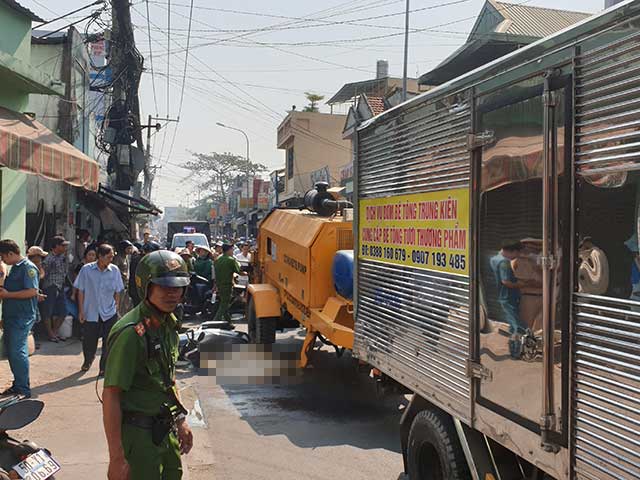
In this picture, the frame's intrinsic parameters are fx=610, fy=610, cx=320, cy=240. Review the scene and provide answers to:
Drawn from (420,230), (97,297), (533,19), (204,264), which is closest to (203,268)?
(204,264)

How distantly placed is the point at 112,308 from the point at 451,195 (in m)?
5.72

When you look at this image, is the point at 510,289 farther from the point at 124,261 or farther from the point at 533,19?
the point at 533,19

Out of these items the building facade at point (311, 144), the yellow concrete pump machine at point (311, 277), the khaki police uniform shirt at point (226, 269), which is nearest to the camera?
the yellow concrete pump machine at point (311, 277)

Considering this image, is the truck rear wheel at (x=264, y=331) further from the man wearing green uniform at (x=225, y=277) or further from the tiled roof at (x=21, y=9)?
the tiled roof at (x=21, y=9)

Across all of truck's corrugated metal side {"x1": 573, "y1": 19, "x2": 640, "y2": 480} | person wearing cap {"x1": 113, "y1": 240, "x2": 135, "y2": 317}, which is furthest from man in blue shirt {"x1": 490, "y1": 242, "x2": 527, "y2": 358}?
person wearing cap {"x1": 113, "y1": 240, "x2": 135, "y2": 317}

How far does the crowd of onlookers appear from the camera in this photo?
6230 mm

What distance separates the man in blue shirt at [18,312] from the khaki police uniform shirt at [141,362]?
3848mm

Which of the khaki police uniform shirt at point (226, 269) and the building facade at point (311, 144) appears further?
the building facade at point (311, 144)

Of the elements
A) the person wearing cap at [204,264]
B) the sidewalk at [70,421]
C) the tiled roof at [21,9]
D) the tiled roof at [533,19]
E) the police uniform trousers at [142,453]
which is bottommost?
the sidewalk at [70,421]

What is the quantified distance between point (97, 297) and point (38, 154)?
1.94 meters

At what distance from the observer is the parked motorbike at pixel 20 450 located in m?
3.38

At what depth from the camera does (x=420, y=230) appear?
12.7ft

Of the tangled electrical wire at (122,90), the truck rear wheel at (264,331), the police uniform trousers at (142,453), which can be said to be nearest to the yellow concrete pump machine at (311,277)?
the truck rear wheel at (264,331)

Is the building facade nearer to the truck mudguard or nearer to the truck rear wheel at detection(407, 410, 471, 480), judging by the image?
the truck mudguard
